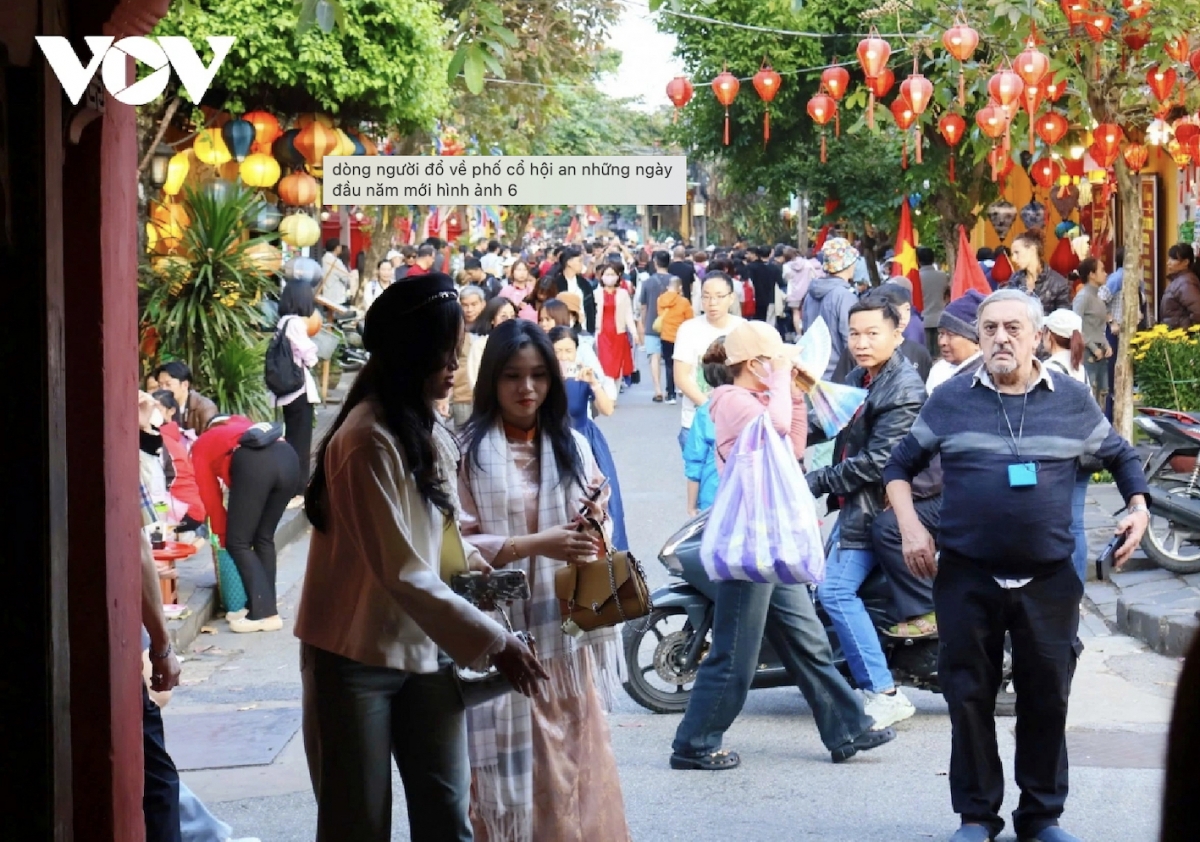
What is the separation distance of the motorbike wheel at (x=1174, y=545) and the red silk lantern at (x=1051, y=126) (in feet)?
14.4

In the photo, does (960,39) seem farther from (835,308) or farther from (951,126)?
(951,126)

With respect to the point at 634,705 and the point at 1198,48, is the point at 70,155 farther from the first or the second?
the point at 1198,48

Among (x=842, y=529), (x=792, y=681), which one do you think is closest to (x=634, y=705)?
(x=792, y=681)

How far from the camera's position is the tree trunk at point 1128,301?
40.7 feet

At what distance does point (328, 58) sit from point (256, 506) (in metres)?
6.91

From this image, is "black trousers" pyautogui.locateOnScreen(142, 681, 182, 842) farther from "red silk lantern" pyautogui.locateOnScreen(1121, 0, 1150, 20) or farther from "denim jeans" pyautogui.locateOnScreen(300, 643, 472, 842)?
"red silk lantern" pyautogui.locateOnScreen(1121, 0, 1150, 20)

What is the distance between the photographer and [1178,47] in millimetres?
11875

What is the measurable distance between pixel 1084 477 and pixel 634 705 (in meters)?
2.57

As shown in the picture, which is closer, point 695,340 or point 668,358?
point 695,340

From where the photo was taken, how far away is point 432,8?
1711 cm

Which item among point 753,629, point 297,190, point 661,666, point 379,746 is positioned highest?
point 297,190

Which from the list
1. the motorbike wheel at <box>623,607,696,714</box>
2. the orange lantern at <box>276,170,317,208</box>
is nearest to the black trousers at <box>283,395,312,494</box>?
the orange lantern at <box>276,170,317,208</box>

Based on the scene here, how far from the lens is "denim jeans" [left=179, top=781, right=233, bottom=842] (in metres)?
5.66

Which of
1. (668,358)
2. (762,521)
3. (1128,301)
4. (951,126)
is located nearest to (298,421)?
(1128,301)
